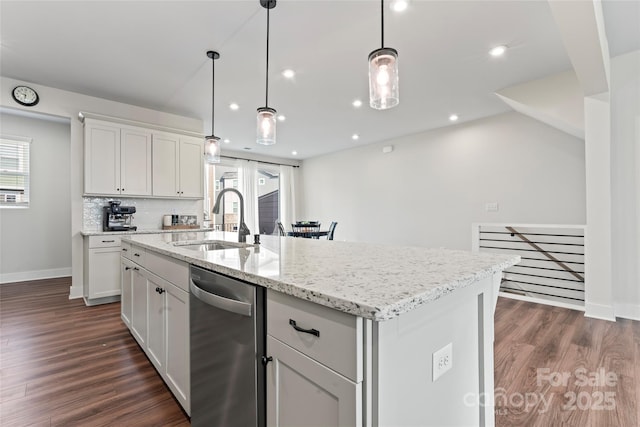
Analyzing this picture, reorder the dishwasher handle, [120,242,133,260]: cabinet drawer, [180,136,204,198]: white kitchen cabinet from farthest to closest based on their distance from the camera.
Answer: [180,136,204,198]: white kitchen cabinet → [120,242,133,260]: cabinet drawer → the dishwasher handle

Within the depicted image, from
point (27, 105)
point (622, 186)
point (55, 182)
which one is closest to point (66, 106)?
point (27, 105)

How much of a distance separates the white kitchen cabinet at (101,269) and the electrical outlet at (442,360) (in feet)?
13.1

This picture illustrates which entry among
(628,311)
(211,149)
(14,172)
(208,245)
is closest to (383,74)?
(208,245)

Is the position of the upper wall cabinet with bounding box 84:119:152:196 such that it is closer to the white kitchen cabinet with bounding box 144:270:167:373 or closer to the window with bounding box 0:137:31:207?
the window with bounding box 0:137:31:207

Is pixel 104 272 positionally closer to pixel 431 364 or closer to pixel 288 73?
pixel 288 73

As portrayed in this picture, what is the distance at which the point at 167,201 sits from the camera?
182 inches

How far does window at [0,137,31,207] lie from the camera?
4633 millimetres

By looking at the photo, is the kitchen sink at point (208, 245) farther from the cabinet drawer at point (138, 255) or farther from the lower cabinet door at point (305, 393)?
the lower cabinet door at point (305, 393)

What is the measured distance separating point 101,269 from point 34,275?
259cm

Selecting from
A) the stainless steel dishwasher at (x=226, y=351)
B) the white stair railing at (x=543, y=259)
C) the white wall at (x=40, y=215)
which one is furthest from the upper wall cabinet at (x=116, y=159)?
the white stair railing at (x=543, y=259)

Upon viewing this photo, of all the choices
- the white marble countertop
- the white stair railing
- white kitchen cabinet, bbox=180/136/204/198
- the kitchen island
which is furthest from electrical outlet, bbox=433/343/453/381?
white kitchen cabinet, bbox=180/136/204/198

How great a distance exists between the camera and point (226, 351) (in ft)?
3.77

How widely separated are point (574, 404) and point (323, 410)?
1.87 meters

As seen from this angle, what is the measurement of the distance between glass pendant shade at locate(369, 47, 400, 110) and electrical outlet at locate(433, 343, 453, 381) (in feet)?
3.99
